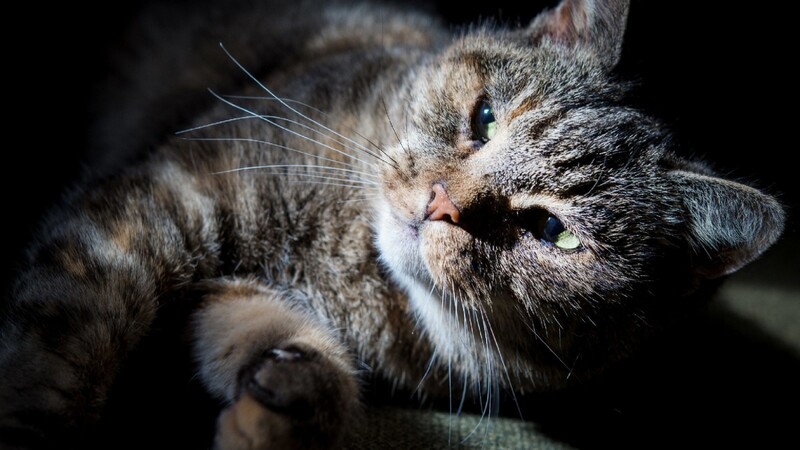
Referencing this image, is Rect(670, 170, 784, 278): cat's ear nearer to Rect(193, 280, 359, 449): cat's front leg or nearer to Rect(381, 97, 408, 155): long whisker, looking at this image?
Rect(381, 97, 408, 155): long whisker

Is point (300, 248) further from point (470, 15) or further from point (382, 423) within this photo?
point (470, 15)

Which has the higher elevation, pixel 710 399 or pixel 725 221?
pixel 725 221

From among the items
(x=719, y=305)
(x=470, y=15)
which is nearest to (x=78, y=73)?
(x=470, y=15)

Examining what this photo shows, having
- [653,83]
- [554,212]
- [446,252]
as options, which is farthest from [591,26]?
[446,252]

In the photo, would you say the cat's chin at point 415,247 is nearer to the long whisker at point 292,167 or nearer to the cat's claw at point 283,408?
the long whisker at point 292,167

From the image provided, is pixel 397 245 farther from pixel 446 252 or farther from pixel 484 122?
pixel 484 122

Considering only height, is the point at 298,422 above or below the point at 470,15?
below

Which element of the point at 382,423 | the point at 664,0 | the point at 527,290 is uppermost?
the point at 664,0
